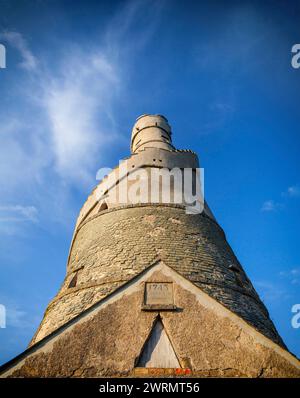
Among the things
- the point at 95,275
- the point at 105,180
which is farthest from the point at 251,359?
the point at 105,180

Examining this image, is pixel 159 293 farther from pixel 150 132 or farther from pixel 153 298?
pixel 150 132

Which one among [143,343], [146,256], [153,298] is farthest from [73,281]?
[143,343]

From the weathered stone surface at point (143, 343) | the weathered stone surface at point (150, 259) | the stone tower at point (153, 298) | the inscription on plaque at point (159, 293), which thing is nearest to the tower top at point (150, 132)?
the stone tower at point (153, 298)

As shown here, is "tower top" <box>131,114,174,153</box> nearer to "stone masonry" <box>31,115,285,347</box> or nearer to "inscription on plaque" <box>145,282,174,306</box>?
"stone masonry" <box>31,115,285,347</box>

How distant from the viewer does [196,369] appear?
3.67 m

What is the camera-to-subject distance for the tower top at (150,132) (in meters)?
14.1

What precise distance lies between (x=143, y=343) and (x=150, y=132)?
40.7 feet

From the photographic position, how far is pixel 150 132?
49.6 feet

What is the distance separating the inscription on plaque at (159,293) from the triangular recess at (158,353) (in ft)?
1.21

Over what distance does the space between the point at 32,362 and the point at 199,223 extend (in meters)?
5.87

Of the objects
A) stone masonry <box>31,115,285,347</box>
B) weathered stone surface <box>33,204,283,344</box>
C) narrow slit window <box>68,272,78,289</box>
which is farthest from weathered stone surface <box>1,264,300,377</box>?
narrow slit window <box>68,272,78,289</box>

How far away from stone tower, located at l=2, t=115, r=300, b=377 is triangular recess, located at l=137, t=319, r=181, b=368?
Answer: 0.01m

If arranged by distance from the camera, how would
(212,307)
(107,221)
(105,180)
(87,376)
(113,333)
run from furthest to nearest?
1. (105,180)
2. (107,221)
3. (212,307)
4. (113,333)
5. (87,376)
